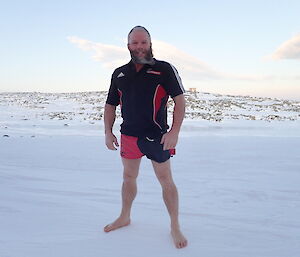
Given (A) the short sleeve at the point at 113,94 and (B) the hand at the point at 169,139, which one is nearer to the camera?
(B) the hand at the point at 169,139

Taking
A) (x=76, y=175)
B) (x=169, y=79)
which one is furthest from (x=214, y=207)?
(x=76, y=175)

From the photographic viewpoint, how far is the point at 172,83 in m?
2.54

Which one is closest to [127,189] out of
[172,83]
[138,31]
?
[172,83]

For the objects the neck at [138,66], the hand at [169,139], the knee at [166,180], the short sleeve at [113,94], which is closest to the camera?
the hand at [169,139]

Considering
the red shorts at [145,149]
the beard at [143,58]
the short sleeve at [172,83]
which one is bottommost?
the red shorts at [145,149]

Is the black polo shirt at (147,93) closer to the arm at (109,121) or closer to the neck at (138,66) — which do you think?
the neck at (138,66)

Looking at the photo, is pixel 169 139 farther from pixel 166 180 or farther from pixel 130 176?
pixel 130 176

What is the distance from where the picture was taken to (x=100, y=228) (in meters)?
3.07

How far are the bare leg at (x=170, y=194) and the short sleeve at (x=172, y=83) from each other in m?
0.58

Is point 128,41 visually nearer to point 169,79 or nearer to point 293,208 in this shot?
point 169,79

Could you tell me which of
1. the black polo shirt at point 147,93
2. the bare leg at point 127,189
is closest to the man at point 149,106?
the black polo shirt at point 147,93

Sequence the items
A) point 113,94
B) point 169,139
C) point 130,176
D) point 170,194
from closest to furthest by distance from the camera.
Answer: point 169,139 → point 170,194 → point 113,94 → point 130,176

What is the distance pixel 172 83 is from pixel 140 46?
401 mm

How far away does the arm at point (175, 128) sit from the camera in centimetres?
254
